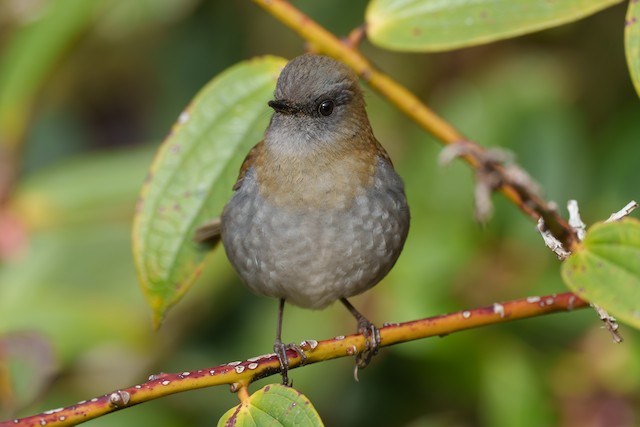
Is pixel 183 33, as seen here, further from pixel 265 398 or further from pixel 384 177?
pixel 265 398

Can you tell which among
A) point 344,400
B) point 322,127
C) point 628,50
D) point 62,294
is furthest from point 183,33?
point 628,50

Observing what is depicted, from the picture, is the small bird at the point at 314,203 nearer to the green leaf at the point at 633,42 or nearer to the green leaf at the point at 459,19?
the green leaf at the point at 459,19

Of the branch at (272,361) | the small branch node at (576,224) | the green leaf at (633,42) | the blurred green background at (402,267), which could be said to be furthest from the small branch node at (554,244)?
the blurred green background at (402,267)

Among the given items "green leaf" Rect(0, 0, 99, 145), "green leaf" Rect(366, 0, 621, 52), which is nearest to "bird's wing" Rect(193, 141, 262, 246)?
"green leaf" Rect(366, 0, 621, 52)

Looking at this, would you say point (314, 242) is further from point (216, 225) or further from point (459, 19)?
point (459, 19)

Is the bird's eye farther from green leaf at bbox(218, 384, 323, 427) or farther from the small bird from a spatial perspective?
green leaf at bbox(218, 384, 323, 427)

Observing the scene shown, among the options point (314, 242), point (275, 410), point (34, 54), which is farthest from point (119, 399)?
point (34, 54)
